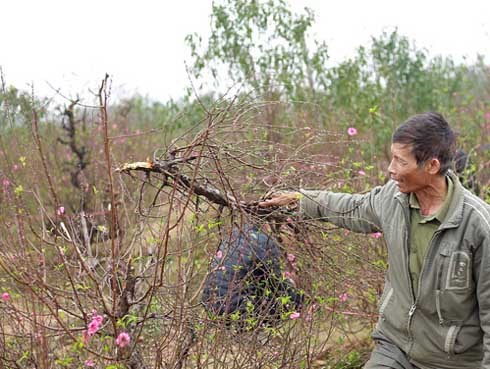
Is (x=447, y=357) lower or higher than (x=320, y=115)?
lower

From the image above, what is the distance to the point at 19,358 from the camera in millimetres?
3285

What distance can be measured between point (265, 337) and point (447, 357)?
106 centimetres


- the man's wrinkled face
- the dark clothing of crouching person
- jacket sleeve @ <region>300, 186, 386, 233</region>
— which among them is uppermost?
the man's wrinkled face

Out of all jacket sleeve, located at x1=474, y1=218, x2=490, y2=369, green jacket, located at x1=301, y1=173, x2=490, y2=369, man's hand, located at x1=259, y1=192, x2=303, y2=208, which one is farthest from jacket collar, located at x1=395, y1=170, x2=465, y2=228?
man's hand, located at x1=259, y1=192, x2=303, y2=208

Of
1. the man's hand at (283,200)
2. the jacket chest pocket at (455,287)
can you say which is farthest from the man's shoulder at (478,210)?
the man's hand at (283,200)

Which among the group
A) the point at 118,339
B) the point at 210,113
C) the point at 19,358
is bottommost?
the point at 19,358

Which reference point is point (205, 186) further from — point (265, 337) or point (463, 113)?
point (463, 113)

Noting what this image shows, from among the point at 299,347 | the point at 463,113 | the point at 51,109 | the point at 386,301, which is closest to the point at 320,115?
the point at 463,113

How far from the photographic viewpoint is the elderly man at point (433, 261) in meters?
2.55

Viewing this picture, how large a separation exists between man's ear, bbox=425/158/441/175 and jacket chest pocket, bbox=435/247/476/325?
11.9 inches

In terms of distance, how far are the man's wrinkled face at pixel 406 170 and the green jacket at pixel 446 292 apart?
102 millimetres

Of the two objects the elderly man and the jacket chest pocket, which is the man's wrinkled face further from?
the jacket chest pocket

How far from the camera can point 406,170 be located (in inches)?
104

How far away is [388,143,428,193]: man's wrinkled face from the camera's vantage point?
264cm
